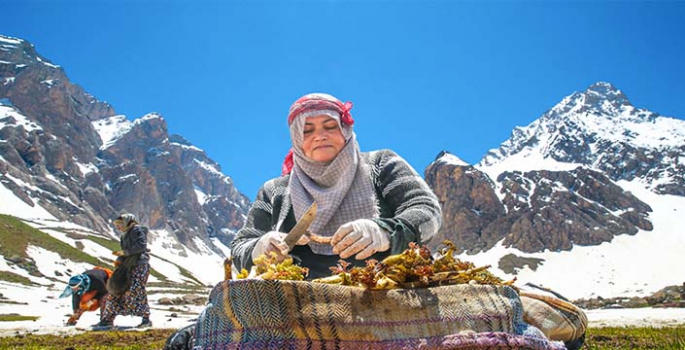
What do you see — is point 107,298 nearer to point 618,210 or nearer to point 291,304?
point 291,304

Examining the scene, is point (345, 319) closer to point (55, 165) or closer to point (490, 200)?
point (490, 200)

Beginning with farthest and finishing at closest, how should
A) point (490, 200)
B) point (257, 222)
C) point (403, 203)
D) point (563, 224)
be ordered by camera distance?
point (490, 200) → point (563, 224) → point (257, 222) → point (403, 203)

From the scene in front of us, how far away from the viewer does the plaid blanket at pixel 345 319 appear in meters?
2.17

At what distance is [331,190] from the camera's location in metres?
4.13

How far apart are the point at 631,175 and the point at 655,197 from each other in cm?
2270

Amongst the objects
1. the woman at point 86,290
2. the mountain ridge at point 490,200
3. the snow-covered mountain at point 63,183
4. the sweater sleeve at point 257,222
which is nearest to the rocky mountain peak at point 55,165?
the snow-covered mountain at point 63,183

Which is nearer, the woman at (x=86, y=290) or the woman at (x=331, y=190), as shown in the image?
the woman at (x=331, y=190)

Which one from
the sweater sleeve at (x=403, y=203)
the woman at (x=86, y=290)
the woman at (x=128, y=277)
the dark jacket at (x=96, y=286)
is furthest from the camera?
the dark jacket at (x=96, y=286)

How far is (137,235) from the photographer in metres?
15.0

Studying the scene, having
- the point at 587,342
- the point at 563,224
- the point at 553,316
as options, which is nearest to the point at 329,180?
the point at 553,316

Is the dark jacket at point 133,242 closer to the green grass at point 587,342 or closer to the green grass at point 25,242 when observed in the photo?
the green grass at point 587,342

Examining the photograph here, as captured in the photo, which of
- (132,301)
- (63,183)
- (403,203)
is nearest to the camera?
(403,203)

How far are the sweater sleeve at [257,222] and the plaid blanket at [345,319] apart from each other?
1541 millimetres

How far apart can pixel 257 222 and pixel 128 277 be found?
1198cm
